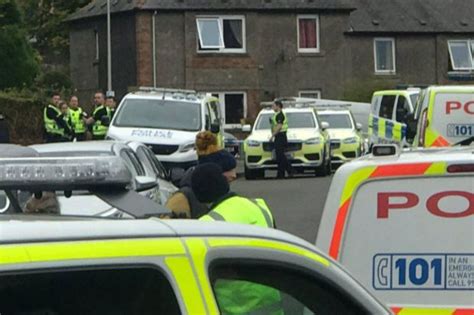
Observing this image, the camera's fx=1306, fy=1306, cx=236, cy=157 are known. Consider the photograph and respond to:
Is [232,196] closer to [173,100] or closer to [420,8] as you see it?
[173,100]

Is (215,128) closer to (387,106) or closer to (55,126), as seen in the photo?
(55,126)

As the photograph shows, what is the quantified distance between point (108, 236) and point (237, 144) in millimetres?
37598

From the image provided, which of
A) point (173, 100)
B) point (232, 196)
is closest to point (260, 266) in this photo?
point (232, 196)

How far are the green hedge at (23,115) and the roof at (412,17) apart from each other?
67.5ft

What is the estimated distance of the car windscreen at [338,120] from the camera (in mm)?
35062

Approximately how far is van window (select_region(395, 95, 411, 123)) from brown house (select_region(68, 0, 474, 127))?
20.4 meters

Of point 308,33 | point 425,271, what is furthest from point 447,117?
point 308,33

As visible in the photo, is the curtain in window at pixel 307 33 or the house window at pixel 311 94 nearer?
the curtain in window at pixel 307 33

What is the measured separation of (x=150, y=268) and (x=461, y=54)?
2183 inches

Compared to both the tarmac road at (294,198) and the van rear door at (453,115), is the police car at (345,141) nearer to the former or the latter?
the tarmac road at (294,198)

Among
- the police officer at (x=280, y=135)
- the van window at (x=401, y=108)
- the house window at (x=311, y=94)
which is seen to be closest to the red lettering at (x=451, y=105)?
the van window at (x=401, y=108)

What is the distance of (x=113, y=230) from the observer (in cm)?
327

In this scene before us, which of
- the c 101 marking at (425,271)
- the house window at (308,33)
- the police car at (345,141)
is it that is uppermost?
the house window at (308,33)

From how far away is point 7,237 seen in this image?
305 centimetres
